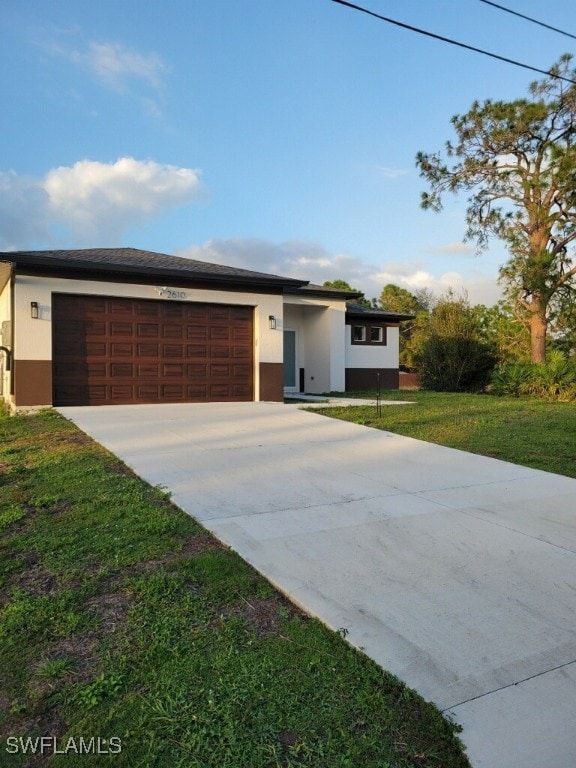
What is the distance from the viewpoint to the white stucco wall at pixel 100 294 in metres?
11.8

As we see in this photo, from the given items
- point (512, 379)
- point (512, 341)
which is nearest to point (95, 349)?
point (512, 379)

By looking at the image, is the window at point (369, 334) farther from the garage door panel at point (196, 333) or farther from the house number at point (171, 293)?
the house number at point (171, 293)

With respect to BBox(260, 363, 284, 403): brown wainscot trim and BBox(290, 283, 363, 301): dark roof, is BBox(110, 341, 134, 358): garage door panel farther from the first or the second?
BBox(290, 283, 363, 301): dark roof

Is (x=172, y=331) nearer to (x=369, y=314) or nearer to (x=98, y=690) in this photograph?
(x=369, y=314)

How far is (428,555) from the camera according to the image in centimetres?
389

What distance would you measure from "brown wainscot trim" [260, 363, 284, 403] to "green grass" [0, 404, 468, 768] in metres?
10.2

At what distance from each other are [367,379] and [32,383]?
11.9m

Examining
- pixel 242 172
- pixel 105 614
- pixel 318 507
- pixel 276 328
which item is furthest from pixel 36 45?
pixel 105 614

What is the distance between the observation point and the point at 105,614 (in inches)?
118

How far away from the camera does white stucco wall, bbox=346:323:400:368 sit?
64.5 ft

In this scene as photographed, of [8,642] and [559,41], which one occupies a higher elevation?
[559,41]

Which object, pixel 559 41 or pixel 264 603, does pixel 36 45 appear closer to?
pixel 559 41

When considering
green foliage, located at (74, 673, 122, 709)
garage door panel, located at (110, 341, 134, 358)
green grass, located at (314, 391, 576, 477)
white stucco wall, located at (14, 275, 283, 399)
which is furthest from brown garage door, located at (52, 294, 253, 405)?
green foliage, located at (74, 673, 122, 709)

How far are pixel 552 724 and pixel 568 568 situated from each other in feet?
5.70
